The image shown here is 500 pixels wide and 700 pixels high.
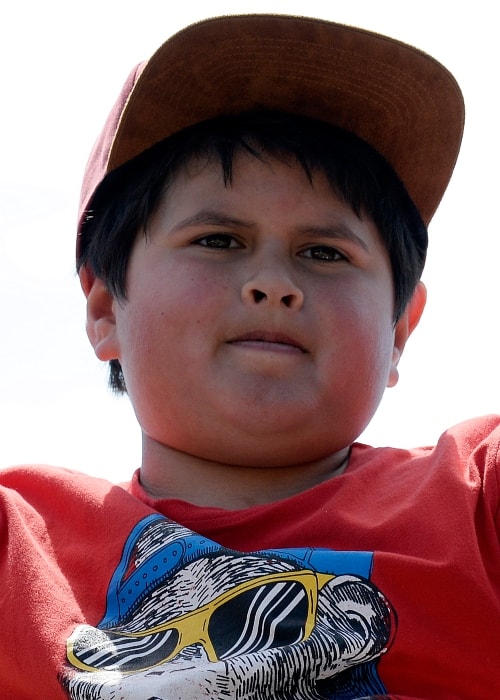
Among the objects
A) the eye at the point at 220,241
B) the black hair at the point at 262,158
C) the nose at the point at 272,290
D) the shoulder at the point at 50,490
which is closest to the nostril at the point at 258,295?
the nose at the point at 272,290

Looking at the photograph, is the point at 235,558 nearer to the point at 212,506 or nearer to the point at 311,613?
the point at 311,613

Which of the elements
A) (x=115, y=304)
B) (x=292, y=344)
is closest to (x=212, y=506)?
(x=292, y=344)

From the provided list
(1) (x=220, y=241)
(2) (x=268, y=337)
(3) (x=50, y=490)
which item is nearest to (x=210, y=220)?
(1) (x=220, y=241)

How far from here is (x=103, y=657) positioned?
1647 mm

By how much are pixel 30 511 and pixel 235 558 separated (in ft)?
1.57

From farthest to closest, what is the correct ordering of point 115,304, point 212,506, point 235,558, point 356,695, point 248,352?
1. point 115,304
2. point 212,506
3. point 248,352
4. point 235,558
5. point 356,695

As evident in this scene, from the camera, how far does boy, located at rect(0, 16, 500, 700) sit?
1632 millimetres

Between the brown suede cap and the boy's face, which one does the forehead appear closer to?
the boy's face

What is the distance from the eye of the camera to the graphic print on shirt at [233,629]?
1547 millimetres

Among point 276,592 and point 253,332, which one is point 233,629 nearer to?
point 276,592

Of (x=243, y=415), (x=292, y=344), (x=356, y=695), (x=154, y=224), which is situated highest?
(x=154, y=224)

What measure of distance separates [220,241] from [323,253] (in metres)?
0.19

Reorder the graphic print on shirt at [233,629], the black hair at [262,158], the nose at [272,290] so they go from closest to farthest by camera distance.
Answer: the graphic print on shirt at [233,629], the nose at [272,290], the black hair at [262,158]

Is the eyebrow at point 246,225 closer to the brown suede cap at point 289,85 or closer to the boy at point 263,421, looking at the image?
the boy at point 263,421
